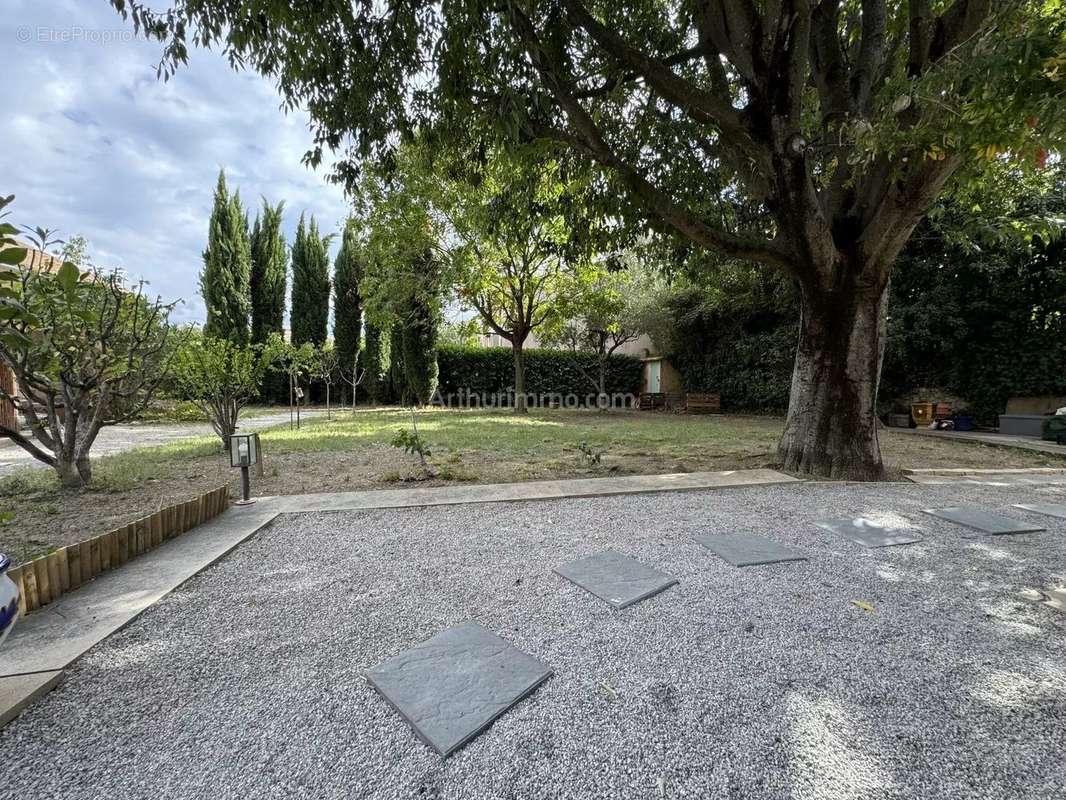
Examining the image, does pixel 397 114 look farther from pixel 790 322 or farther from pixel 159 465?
pixel 790 322

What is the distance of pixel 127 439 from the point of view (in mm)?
8289

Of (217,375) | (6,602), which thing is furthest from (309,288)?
(6,602)

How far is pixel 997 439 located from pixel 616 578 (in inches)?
386

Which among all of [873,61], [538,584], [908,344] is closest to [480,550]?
[538,584]

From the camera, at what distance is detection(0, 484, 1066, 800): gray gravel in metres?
1.24

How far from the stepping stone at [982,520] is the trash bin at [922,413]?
8.05 metres

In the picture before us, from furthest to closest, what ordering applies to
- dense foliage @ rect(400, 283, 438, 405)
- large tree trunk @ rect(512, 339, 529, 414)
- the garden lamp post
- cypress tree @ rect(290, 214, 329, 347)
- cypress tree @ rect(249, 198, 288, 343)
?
cypress tree @ rect(290, 214, 329, 347) < cypress tree @ rect(249, 198, 288, 343) < dense foliage @ rect(400, 283, 438, 405) < large tree trunk @ rect(512, 339, 529, 414) < the garden lamp post

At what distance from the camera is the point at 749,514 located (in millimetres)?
3664

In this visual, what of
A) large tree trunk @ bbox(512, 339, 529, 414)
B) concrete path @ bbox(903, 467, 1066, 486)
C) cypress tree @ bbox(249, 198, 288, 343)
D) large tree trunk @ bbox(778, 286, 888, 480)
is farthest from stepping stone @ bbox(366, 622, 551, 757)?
cypress tree @ bbox(249, 198, 288, 343)

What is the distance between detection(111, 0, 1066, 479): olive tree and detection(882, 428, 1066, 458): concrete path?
15.4ft

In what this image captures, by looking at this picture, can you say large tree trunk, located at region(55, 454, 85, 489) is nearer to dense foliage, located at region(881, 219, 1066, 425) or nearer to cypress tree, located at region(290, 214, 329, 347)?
dense foliage, located at region(881, 219, 1066, 425)

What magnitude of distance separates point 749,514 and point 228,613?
3.55 meters

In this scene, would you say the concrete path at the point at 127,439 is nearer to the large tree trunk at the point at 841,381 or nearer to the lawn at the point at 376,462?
the lawn at the point at 376,462

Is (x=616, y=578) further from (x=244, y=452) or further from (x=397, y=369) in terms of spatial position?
(x=397, y=369)
